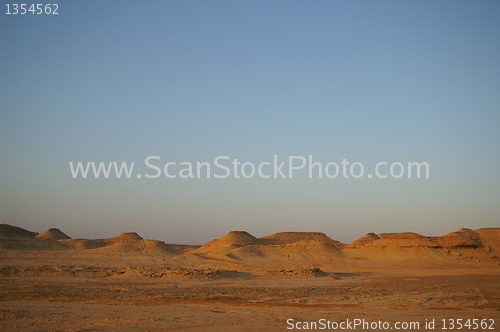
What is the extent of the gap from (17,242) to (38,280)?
2313 cm

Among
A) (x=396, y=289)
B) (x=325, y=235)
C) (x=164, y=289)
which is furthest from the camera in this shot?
(x=325, y=235)

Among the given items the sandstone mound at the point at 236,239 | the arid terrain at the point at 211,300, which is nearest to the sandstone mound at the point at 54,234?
the sandstone mound at the point at 236,239

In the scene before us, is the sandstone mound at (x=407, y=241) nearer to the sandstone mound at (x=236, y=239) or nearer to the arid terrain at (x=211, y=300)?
the arid terrain at (x=211, y=300)

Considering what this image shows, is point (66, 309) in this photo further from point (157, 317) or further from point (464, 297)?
point (464, 297)

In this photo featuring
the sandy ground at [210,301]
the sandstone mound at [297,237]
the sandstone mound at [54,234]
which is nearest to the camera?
the sandy ground at [210,301]

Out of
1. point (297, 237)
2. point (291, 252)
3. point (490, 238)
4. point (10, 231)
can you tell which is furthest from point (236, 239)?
point (490, 238)

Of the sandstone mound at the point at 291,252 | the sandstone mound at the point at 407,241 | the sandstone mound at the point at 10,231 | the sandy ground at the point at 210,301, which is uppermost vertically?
the sandstone mound at the point at 10,231

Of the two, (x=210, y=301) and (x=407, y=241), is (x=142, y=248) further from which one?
(x=210, y=301)

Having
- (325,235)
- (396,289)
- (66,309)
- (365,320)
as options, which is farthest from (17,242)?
(325,235)

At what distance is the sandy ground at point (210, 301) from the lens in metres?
10.6

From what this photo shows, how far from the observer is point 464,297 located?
16750 mm

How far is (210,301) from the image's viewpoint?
14641mm

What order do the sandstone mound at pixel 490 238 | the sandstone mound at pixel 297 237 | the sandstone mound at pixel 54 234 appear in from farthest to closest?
1. the sandstone mound at pixel 297 237
2. the sandstone mound at pixel 54 234
3. the sandstone mound at pixel 490 238

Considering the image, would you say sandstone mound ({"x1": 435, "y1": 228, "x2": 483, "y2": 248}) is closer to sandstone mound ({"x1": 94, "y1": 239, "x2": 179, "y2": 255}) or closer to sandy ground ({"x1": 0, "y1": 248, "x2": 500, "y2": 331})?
sandy ground ({"x1": 0, "y1": 248, "x2": 500, "y2": 331})
